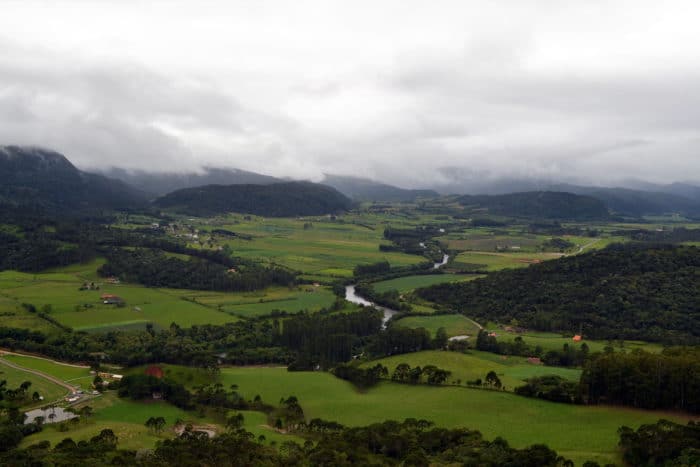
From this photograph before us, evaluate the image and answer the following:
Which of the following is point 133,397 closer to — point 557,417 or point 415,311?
point 557,417

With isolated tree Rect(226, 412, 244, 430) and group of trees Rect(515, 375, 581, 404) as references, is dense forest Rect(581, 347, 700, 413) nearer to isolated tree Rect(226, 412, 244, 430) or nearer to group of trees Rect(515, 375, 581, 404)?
group of trees Rect(515, 375, 581, 404)

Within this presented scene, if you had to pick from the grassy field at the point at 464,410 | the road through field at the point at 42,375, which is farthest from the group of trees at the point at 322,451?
the road through field at the point at 42,375

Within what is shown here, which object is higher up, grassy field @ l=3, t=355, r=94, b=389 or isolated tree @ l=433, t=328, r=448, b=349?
isolated tree @ l=433, t=328, r=448, b=349

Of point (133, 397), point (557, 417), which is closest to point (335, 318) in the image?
point (133, 397)

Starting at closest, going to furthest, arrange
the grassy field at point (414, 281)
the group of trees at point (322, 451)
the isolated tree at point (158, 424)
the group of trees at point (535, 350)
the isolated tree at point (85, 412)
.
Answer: the group of trees at point (322, 451) < the isolated tree at point (158, 424) < the isolated tree at point (85, 412) < the group of trees at point (535, 350) < the grassy field at point (414, 281)

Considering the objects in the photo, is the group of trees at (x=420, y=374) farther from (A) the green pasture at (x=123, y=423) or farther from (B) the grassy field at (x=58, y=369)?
(B) the grassy field at (x=58, y=369)

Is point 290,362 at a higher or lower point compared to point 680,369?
lower

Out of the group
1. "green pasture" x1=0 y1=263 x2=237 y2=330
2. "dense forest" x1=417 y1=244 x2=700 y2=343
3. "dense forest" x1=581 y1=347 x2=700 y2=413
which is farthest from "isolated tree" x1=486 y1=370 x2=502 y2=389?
"green pasture" x1=0 y1=263 x2=237 y2=330
